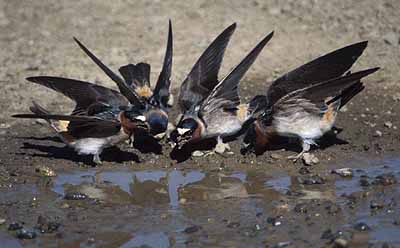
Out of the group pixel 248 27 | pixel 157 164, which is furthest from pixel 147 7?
pixel 157 164

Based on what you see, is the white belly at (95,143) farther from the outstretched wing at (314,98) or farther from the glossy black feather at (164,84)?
the outstretched wing at (314,98)

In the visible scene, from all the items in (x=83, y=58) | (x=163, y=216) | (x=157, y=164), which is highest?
(x=83, y=58)

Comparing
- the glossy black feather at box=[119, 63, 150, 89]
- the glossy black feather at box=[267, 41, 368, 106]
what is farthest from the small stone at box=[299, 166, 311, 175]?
the glossy black feather at box=[119, 63, 150, 89]

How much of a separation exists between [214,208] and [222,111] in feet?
6.69

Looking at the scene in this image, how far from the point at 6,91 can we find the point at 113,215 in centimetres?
370

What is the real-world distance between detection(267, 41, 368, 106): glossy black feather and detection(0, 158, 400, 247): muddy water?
0.85m

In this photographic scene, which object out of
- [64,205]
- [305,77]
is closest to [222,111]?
[305,77]

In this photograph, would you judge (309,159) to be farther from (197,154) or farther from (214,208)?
(214,208)

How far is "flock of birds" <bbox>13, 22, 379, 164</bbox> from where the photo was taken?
8.34 meters

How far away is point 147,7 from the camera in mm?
12188

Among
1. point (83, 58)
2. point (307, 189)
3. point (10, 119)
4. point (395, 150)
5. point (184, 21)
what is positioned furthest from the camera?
point (184, 21)

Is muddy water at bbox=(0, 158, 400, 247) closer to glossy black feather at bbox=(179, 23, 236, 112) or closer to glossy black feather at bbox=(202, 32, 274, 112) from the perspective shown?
glossy black feather at bbox=(202, 32, 274, 112)

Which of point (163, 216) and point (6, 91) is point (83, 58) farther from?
point (163, 216)

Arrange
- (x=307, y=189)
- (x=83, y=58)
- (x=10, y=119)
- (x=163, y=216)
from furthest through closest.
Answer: (x=83, y=58), (x=10, y=119), (x=307, y=189), (x=163, y=216)
